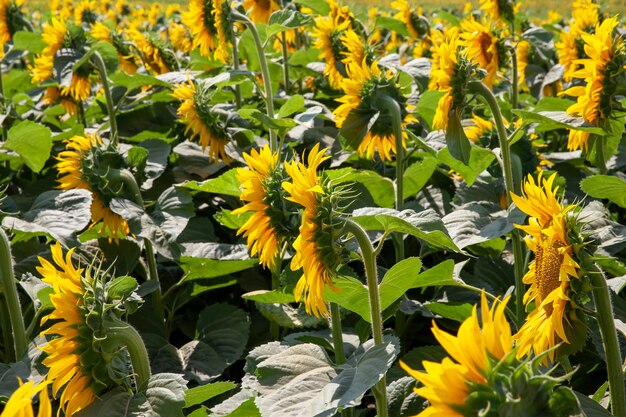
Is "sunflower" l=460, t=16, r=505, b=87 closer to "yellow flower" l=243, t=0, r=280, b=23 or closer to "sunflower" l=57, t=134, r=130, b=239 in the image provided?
"yellow flower" l=243, t=0, r=280, b=23

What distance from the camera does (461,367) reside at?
31.9 inches

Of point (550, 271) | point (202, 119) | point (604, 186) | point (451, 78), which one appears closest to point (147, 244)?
point (202, 119)

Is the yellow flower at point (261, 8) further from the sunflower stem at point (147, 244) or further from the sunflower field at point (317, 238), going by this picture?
the sunflower stem at point (147, 244)

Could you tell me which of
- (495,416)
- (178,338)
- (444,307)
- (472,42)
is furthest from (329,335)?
(472,42)

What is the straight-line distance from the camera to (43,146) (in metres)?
2.55

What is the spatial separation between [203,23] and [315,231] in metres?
1.72

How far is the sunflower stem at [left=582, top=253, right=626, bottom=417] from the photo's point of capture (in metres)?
1.25

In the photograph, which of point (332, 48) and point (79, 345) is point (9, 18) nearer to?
point (332, 48)

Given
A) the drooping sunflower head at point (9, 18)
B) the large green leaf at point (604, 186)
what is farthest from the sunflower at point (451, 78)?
the drooping sunflower head at point (9, 18)

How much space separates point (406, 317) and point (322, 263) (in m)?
1.01

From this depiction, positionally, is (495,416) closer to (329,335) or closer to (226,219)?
(329,335)

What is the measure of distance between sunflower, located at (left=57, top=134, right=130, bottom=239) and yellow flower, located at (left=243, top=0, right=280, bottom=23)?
132 centimetres

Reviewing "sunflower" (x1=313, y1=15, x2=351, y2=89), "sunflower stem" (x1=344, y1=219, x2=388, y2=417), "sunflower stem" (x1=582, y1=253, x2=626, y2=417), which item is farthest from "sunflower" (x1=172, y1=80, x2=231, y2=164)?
"sunflower stem" (x1=582, y1=253, x2=626, y2=417)

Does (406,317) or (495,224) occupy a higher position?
(495,224)
